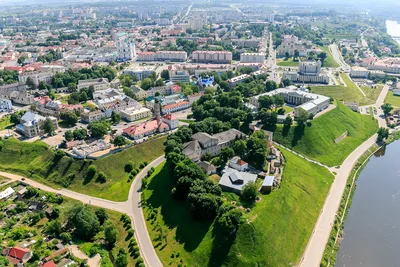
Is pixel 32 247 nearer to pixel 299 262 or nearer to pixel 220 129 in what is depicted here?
pixel 299 262

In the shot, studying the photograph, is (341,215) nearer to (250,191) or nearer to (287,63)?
(250,191)

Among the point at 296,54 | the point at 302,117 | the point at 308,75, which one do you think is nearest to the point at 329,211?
the point at 302,117

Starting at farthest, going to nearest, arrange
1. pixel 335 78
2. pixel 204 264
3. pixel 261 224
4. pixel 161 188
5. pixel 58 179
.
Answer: pixel 335 78 < pixel 58 179 < pixel 161 188 < pixel 261 224 < pixel 204 264

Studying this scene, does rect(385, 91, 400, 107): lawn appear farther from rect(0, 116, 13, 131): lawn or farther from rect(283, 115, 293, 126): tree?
rect(0, 116, 13, 131): lawn

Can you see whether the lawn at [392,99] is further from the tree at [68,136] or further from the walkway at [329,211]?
the tree at [68,136]

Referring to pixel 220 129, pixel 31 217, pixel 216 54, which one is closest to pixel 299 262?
pixel 220 129

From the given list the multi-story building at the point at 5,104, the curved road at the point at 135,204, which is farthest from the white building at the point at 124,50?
the curved road at the point at 135,204

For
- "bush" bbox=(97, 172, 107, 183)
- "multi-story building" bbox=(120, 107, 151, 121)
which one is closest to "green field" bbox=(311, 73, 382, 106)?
"multi-story building" bbox=(120, 107, 151, 121)
